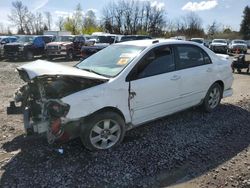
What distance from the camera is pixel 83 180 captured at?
12.8ft

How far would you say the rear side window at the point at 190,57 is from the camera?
5.82m

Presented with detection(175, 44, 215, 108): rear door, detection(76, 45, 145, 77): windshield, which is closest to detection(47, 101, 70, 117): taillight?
detection(76, 45, 145, 77): windshield

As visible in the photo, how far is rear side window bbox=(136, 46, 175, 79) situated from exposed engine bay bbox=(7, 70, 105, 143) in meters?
0.85

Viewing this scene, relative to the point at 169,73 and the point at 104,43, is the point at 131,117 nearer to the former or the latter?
the point at 169,73

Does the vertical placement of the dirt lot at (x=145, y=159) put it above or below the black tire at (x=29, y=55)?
above

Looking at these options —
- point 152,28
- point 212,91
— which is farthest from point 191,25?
point 212,91

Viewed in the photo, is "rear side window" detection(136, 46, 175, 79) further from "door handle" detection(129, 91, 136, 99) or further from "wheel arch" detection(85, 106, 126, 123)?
"wheel arch" detection(85, 106, 126, 123)

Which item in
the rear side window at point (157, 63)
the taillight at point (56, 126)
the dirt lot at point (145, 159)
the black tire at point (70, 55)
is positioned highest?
the rear side window at point (157, 63)

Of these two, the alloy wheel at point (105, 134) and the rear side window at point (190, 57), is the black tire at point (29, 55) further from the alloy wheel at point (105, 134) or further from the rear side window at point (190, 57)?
the alloy wheel at point (105, 134)

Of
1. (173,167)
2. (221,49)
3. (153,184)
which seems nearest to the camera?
(153,184)

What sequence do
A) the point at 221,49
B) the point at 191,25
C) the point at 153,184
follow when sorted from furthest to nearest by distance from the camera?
the point at 191,25
the point at 221,49
the point at 153,184

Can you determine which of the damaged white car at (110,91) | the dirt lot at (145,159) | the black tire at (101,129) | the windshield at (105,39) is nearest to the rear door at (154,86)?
the damaged white car at (110,91)

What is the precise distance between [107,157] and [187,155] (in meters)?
1.24

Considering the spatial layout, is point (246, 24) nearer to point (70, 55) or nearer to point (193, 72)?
point (70, 55)
